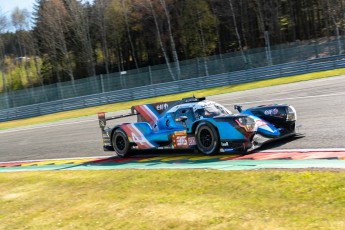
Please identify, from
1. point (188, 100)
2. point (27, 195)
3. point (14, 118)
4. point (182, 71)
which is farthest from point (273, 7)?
point (27, 195)

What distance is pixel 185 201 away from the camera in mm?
6223

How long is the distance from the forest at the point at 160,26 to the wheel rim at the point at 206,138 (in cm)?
4415

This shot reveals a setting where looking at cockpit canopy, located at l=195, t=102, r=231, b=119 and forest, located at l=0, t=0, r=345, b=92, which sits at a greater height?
forest, located at l=0, t=0, r=345, b=92

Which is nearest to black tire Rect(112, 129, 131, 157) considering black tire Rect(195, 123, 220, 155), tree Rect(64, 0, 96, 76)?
black tire Rect(195, 123, 220, 155)

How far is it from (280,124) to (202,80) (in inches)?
985

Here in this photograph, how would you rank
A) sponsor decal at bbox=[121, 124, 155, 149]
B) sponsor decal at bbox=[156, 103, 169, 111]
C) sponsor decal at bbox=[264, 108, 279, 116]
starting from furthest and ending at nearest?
sponsor decal at bbox=[156, 103, 169, 111]
sponsor decal at bbox=[121, 124, 155, 149]
sponsor decal at bbox=[264, 108, 279, 116]

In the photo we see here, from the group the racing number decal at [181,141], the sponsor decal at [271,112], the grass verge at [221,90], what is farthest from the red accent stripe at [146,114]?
the grass verge at [221,90]

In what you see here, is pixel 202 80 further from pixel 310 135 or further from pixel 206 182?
pixel 206 182

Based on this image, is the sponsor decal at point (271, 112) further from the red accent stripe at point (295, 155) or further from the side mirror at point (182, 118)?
the side mirror at point (182, 118)

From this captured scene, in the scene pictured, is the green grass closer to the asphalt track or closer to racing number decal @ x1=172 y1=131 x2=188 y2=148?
racing number decal @ x1=172 y1=131 x2=188 y2=148

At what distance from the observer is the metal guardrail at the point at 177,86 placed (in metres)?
30.9

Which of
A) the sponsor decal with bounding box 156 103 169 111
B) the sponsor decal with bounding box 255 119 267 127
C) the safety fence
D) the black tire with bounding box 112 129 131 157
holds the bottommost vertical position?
the black tire with bounding box 112 129 131 157

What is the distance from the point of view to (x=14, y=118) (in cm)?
4047

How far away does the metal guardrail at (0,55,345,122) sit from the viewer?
30.9m
